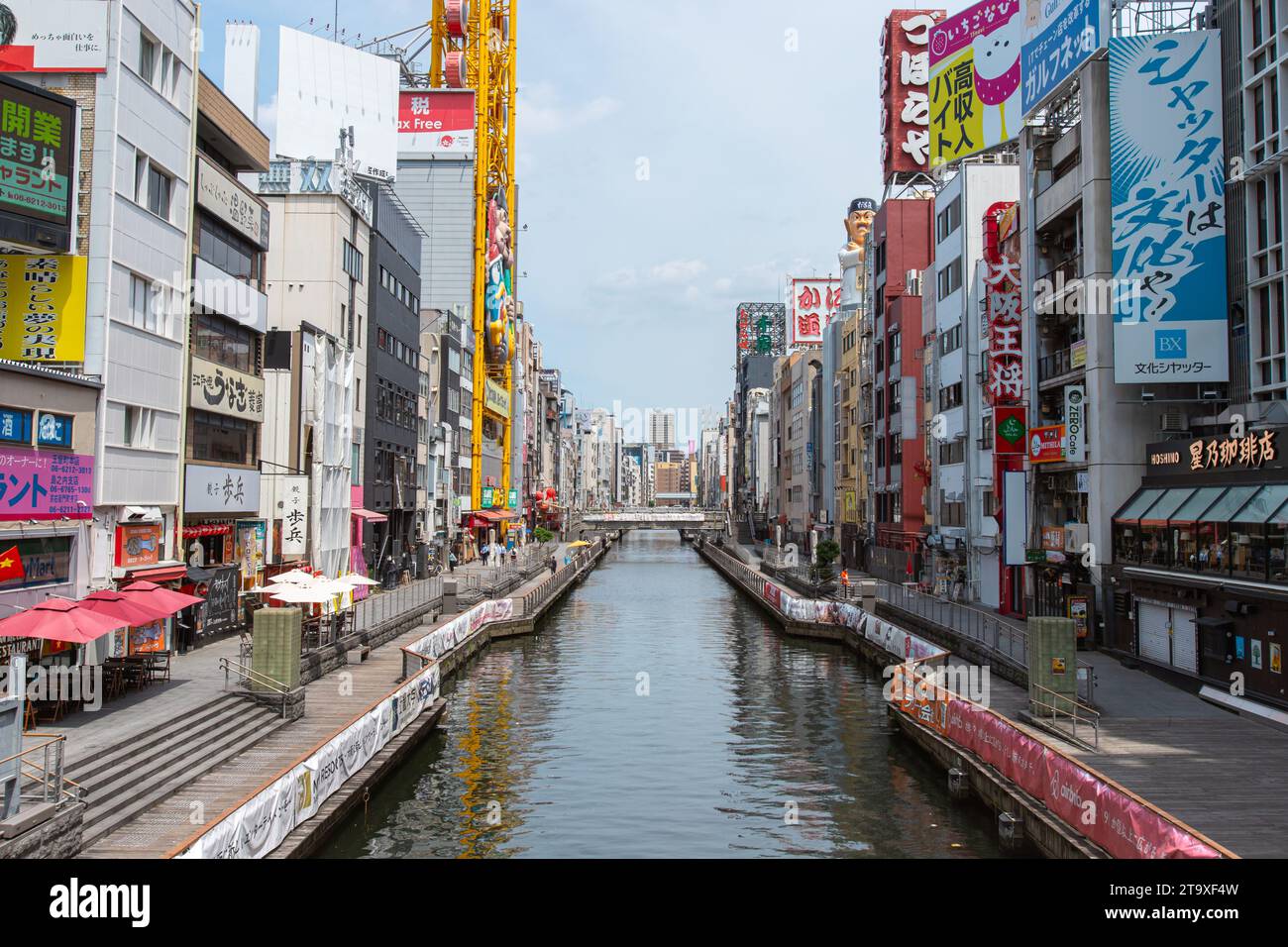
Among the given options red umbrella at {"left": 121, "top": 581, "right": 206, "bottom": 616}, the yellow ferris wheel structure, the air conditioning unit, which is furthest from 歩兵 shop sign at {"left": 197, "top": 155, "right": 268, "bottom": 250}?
the yellow ferris wheel structure

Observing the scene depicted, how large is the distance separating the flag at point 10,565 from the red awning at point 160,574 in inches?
195

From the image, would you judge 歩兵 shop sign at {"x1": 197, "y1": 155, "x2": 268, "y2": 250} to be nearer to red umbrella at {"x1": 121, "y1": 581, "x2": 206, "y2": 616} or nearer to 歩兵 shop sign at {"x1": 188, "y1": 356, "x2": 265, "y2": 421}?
歩兵 shop sign at {"x1": 188, "y1": 356, "x2": 265, "y2": 421}

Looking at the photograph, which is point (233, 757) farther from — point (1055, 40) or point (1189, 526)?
point (1055, 40)

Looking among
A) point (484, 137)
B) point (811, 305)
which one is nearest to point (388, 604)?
point (484, 137)

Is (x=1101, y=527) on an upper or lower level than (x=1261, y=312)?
lower

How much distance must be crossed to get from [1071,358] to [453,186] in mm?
73046

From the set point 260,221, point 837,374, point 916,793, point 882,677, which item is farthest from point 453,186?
point 916,793

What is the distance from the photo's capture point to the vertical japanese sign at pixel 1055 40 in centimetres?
3716

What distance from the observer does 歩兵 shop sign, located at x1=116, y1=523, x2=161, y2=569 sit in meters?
30.4

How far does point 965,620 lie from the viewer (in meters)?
45.4

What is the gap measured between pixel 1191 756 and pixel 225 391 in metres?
33.2

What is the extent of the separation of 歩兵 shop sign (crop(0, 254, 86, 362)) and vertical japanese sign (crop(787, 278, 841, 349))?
380 ft
